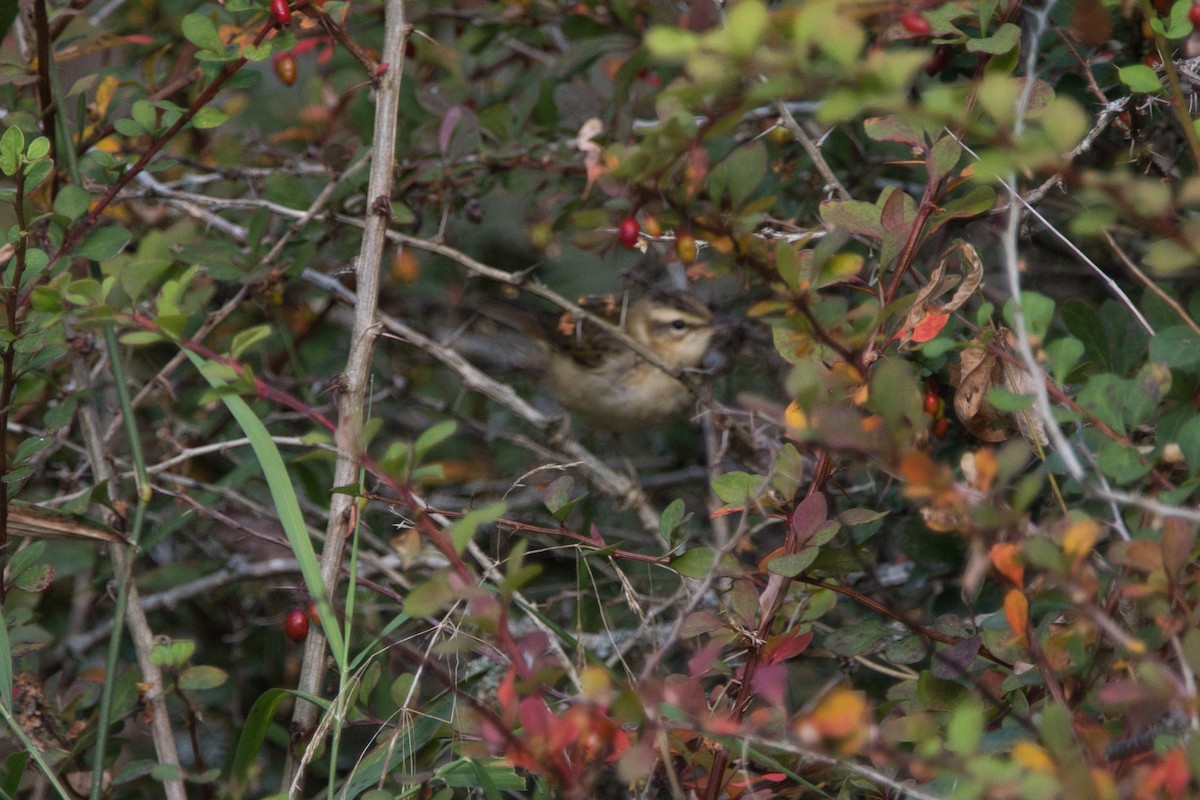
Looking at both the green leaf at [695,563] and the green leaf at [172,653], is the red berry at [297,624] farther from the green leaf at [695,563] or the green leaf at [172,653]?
the green leaf at [695,563]

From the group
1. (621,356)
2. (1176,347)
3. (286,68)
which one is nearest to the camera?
(1176,347)

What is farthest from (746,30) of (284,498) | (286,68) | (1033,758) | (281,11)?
(286,68)

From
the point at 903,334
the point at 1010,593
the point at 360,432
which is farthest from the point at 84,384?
the point at 1010,593

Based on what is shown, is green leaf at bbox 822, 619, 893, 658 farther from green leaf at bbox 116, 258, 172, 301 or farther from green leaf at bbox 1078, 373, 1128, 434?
green leaf at bbox 116, 258, 172, 301

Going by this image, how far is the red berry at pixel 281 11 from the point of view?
6.47ft

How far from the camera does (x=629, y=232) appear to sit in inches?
76.0

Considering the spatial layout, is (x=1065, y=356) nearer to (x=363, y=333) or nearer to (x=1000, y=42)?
(x=1000, y=42)

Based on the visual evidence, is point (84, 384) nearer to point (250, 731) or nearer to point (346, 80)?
point (250, 731)

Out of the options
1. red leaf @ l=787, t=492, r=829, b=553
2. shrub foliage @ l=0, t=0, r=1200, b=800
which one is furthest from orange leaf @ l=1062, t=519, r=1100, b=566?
red leaf @ l=787, t=492, r=829, b=553

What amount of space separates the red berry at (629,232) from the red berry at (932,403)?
23.2 inches

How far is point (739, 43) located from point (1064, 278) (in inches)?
92.4

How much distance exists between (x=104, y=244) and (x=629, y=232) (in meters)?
1.02

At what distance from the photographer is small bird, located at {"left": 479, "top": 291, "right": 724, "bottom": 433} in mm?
4176

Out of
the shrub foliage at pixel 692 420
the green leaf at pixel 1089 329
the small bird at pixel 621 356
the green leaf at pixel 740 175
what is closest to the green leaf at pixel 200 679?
the shrub foliage at pixel 692 420
